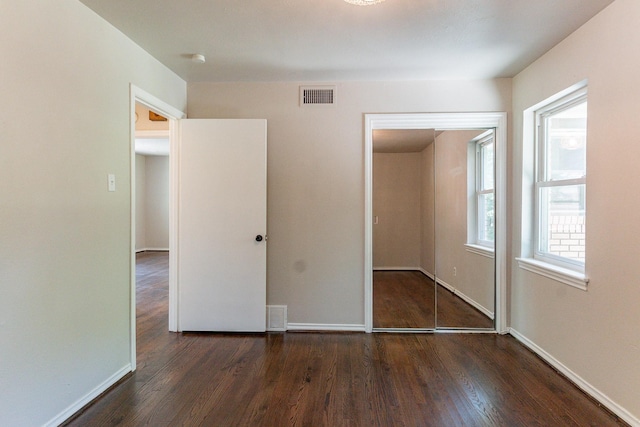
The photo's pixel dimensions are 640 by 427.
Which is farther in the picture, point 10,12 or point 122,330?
point 122,330

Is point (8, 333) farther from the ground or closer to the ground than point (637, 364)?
farther from the ground

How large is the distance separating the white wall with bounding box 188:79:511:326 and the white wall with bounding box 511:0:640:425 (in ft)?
4.62

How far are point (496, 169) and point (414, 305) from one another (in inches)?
62.6

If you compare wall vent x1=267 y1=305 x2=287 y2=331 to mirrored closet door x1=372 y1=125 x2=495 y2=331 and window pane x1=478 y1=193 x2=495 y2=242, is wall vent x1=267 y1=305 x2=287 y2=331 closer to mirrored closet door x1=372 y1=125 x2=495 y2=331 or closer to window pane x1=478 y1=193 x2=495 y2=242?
mirrored closet door x1=372 y1=125 x2=495 y2=331

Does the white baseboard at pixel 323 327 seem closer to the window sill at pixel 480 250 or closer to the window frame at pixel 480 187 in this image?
the window sill at pixel 480 250

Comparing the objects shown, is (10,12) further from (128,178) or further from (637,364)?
(637,364)

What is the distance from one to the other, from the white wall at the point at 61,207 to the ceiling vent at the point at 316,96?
144 centimetres

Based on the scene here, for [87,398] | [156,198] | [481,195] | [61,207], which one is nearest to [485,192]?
[481,195]

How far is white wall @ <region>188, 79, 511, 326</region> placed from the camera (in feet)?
10.3

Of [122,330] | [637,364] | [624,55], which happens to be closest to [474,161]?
[624,55]

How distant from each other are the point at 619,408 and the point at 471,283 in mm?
1568

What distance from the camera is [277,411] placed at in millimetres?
1912

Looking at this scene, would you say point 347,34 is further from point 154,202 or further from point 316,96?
point 154,202

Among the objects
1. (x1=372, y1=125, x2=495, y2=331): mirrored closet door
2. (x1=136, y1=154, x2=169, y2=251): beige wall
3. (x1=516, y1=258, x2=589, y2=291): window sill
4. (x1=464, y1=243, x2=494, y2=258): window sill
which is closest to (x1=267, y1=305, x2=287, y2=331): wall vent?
(x1=372, y1=125, x2=495, y2=331): mirrored closet door
